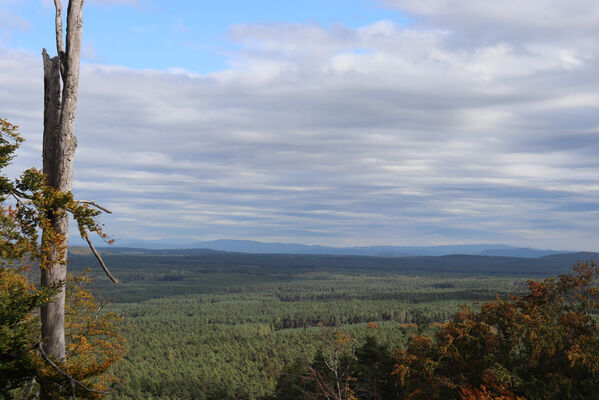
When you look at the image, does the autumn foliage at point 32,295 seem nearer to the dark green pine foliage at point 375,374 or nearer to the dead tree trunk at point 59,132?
the dead tree trunk at point 59,132

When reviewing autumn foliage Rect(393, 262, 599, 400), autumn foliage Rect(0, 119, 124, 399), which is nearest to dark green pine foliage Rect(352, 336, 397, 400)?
autumn foliage Rect(393, 262, 599, 400)

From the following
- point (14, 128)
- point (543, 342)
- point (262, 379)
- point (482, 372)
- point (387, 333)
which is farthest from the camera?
point (387, 333)

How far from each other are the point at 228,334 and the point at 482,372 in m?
170

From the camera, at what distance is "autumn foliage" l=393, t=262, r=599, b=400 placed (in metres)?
28.5

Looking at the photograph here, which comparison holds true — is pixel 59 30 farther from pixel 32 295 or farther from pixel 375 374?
pixel 375 374

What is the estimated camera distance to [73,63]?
1493cm

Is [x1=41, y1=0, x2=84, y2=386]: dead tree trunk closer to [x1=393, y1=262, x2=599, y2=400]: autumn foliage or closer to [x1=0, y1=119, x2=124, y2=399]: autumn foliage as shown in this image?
[x1=0, y1=119, x2=124, y2=399]: autumn foliage

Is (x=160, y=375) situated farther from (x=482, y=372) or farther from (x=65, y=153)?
(x=65, y=153)

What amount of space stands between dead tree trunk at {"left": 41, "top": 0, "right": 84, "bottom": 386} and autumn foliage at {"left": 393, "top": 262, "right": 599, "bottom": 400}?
23.5 meters

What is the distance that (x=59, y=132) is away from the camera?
1484cm

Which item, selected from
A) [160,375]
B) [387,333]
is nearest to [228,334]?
[160,375]

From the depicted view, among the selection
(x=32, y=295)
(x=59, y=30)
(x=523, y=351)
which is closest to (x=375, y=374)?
(x=523, y=351)

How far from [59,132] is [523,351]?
31047mm

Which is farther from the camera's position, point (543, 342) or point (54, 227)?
point (543, 342)
